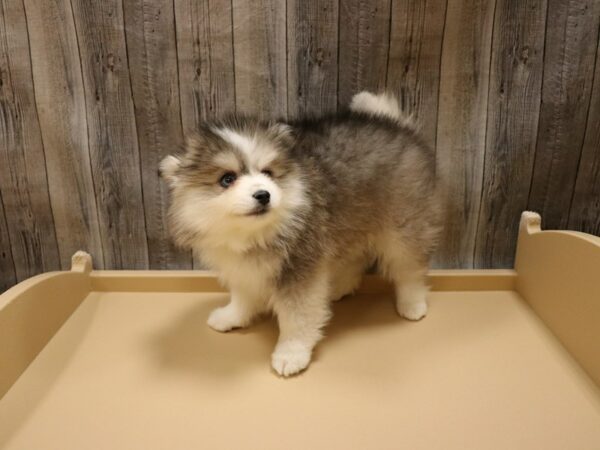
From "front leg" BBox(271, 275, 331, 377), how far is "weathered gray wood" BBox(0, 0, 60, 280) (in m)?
1.06

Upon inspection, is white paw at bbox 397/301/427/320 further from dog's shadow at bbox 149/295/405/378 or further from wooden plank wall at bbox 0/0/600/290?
wooden plank wall at bbox 0/0/600/290

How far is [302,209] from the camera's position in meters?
1.38

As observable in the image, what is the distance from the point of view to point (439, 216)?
167 centimetres

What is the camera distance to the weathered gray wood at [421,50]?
1638mm

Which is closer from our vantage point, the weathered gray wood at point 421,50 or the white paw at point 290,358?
the white paw at point 290,358

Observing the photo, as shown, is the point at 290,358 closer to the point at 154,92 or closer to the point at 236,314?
the point at 236,314

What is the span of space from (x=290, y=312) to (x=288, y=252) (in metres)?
0.19

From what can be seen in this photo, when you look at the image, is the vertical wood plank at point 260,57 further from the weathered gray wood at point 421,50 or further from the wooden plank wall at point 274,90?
the weathered gray wood at point 421,50

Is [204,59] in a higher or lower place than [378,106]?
higher

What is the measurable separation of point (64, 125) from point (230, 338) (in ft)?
3.23

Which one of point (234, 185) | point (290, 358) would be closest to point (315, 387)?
point (290, 358)

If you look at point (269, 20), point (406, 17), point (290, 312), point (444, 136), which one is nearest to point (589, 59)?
point (444, 136)

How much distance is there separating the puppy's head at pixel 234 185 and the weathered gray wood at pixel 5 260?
0.92 m

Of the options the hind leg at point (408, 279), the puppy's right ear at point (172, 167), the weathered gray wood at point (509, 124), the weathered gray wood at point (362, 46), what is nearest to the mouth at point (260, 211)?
the puppy's right ear at point (172, 167)
